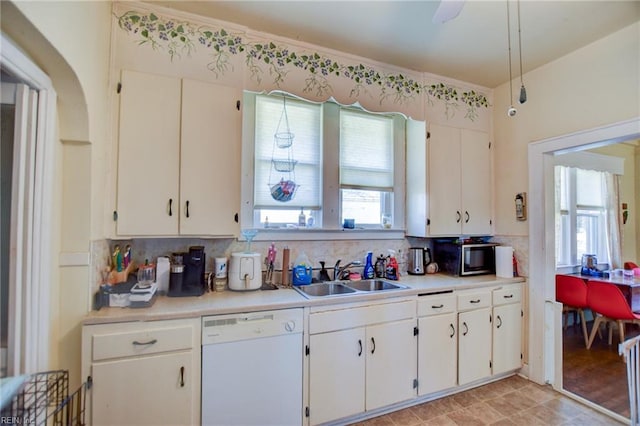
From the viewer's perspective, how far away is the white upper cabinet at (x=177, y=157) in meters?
1.88

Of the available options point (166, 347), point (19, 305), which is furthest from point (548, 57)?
point (19, 305)

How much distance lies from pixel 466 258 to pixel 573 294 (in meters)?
1.95

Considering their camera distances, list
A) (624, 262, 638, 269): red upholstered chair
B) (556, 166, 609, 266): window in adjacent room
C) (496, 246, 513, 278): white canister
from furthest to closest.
A: 1. (624, 262, 638, 269): red upholstered chair
2. (556, 166, 609, 266): window in adjacent room
3. (496, 246, 513, 278): white canister

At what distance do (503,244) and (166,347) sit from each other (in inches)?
120

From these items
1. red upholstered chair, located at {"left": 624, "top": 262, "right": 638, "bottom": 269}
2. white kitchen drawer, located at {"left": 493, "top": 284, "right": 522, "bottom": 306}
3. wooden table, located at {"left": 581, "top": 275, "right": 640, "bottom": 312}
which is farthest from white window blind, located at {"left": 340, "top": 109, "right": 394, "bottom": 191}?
red upholstered chair, located at {"left": 624, "top": 262, "right": 638, "bottom": 269}

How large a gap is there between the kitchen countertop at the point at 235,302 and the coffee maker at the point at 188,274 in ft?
0.19

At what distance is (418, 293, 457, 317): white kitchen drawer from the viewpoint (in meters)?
2.30

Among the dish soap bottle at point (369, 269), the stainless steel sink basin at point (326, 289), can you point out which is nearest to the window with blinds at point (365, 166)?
the dish soap bottle at point (369, 269)

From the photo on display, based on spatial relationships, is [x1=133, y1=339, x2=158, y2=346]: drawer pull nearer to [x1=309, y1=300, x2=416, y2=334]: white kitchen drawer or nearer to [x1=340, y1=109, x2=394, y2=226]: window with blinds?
[x1=309, y1=300, x2=416, y2=334]: white kitchen drawer

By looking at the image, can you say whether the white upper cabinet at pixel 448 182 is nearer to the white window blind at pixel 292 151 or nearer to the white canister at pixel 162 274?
the white window blind at pixel 292 151

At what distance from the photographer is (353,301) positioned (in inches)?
81.2

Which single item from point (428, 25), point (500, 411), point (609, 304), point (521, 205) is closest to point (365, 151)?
point (428, 25)

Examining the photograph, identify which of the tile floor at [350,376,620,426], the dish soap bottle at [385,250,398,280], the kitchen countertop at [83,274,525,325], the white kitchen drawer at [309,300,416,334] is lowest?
the tile floor at [350,376,620,426]

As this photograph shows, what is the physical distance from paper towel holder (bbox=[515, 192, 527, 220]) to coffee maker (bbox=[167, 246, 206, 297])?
2.83 metres
